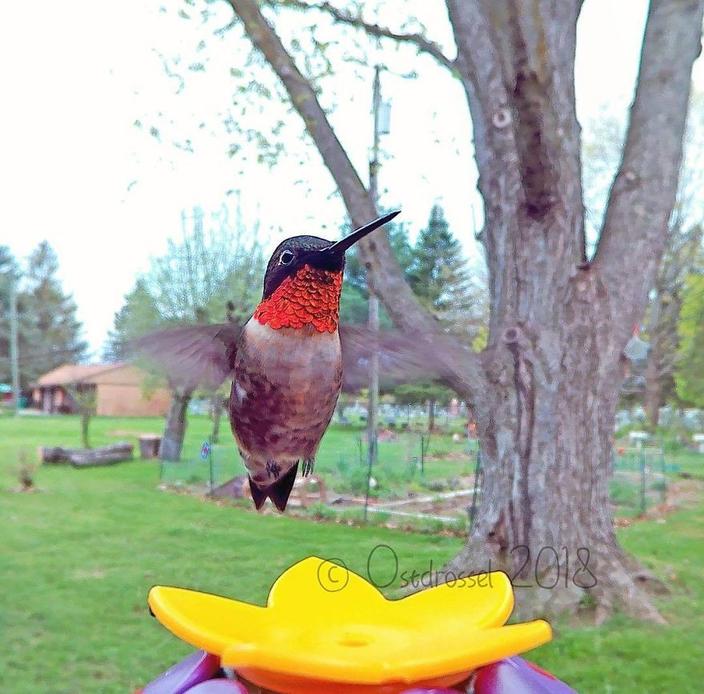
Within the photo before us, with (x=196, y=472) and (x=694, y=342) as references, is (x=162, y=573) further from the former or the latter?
(x=694, y=342)

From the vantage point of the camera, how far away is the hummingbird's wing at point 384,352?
3.02 feet

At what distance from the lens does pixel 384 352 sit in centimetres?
94

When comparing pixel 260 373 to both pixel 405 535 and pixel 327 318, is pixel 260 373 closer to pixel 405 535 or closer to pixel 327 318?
pixel 327 318

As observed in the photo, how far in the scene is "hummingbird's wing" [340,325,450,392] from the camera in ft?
3.02

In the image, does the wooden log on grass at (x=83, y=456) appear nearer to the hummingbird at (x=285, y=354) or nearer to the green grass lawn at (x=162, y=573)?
the green grass lawn at (x=162, y=573)

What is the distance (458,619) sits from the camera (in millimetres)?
1170

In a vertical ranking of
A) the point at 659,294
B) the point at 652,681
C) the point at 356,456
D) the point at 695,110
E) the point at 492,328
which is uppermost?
the point at 695,110

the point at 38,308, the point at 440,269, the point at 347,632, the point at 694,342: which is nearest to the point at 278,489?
the point at 347,632

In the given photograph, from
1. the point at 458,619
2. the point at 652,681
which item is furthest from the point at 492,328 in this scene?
the point at 458,619

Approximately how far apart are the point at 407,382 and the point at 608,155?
11.9 m

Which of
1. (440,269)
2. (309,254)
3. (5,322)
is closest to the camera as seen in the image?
(309,254)

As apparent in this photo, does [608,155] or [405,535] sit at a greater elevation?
[608,155]

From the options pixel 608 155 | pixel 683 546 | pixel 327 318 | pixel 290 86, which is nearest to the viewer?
pixel 327 318

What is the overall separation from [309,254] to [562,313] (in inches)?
102
